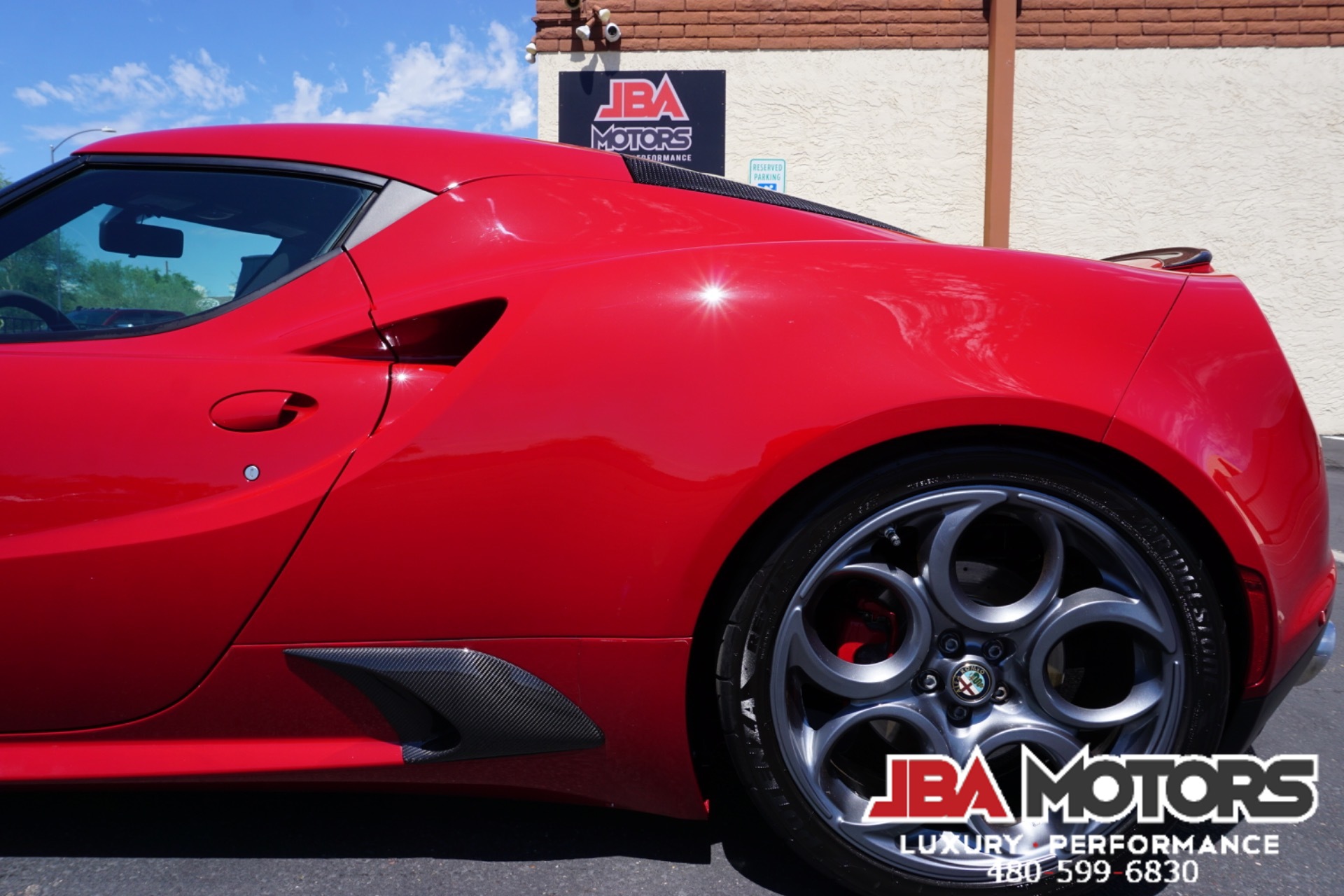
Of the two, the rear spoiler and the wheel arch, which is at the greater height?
the rear spoiler

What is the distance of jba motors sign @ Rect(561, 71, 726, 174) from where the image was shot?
931 centimetres

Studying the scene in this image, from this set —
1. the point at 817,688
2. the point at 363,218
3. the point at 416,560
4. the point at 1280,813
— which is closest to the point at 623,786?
the point at 817,688

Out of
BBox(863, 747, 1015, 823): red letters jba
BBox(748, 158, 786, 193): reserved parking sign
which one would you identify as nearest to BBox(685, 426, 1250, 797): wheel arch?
BBox(863, 747, 1015, 823): red letters jba

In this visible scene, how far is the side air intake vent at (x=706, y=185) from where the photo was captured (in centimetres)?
166

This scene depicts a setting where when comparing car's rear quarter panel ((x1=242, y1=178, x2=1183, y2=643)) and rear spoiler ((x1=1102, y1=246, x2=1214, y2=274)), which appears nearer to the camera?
car's rear quarter panel ((x1=242, y1=178, x2=1183, y2=643))

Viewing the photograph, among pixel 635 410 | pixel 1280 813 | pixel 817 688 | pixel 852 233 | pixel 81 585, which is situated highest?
Answer: pixel 852 233

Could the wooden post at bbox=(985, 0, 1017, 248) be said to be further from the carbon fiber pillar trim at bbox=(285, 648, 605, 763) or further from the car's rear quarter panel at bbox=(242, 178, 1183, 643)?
the carbon fiber pillar trim at bbox=(285, 648, 605, 763)

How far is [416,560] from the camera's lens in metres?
1.31

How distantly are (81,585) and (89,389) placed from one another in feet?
0.99

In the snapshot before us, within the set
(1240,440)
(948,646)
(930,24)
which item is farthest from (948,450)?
(930,24)

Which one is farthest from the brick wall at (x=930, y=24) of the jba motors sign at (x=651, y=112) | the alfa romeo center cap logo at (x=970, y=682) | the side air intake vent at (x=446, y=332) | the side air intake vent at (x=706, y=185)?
the alfa romeo center cap logo at (x=970, y=682)

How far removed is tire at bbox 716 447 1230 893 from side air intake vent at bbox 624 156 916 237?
2.07 feet

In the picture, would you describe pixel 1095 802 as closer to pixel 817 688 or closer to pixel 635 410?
pixel 817 688

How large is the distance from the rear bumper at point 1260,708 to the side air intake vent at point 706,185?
3.29ft
